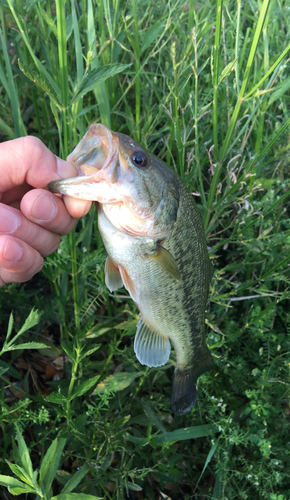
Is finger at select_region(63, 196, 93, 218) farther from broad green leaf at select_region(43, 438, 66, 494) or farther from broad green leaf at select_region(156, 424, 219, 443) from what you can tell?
broad green leaf at select_region(156, 424, 219, 443)

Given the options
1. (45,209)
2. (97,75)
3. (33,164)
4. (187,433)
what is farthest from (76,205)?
(187,433)

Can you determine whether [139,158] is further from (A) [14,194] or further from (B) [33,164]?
(A) [14,194]

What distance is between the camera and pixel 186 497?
199 centimetres

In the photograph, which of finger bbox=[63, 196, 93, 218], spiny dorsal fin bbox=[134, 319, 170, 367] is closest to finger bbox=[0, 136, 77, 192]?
finger bbox=[63, 196, 93, 218]

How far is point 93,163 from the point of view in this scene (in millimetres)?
1457

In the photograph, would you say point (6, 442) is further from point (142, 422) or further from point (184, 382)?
point (184, 382)

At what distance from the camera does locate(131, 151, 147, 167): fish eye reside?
1457 mm

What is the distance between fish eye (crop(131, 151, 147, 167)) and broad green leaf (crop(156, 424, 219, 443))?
1.37m

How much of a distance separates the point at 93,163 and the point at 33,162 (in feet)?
0.82

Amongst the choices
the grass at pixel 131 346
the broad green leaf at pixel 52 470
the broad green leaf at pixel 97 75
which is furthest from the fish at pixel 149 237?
the broad green leaf at pixel 52 470

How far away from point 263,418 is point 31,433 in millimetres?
1386

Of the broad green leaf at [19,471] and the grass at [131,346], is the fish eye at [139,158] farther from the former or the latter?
the broad green leaf at [19,471]

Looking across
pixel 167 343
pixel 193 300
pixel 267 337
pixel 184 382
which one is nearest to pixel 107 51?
pixel 193 300

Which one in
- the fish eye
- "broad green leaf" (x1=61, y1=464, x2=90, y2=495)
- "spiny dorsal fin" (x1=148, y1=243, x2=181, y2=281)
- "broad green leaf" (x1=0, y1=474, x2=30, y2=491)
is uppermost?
the fish eye
